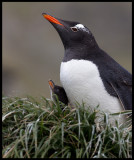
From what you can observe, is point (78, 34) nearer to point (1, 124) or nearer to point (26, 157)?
point (1, 124)

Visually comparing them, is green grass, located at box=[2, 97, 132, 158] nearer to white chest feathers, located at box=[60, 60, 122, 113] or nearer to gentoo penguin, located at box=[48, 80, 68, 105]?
white chest feathers, located at box=[60, 60, 122, 113]

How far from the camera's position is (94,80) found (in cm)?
458

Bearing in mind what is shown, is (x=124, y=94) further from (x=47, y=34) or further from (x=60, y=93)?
(x=47, y=34)

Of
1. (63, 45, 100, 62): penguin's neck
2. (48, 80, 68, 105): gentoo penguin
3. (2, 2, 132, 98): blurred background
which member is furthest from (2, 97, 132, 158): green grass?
(2, 2, 132, 98): blurred background

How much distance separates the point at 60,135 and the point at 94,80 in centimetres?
115

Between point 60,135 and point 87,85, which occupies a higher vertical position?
point 87,85

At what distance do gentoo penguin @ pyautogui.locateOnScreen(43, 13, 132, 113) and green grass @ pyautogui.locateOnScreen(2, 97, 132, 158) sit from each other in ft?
1.89

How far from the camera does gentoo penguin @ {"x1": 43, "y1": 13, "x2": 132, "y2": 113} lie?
180 inches

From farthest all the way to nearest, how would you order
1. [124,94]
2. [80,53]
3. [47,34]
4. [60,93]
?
[47,34] → [60,93] → [80,53] → [124,94]

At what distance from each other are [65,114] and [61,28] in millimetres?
1492

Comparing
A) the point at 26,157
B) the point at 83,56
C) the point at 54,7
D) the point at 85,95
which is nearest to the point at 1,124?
the point at 26,157

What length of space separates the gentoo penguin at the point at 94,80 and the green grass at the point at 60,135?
0.57 m

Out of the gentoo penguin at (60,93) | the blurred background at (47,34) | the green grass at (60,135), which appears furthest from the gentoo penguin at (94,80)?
the blurred background at (47,34)

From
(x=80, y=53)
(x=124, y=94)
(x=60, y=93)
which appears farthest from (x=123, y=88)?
(x=60, y=93)
